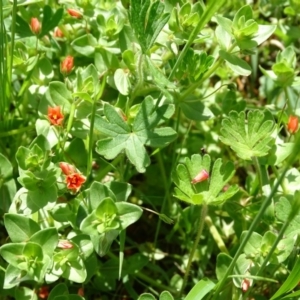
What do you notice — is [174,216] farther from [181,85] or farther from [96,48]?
[96,48]

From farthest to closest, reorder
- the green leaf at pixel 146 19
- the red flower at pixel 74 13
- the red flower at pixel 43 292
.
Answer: the red flower at pixel 74 13 → the red flower at pixel 43 292 → the green leaf at pixel 146 19

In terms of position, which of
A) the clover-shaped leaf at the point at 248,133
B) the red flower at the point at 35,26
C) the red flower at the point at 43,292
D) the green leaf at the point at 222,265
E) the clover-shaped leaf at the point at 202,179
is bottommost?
the red flower at the point at 43,292

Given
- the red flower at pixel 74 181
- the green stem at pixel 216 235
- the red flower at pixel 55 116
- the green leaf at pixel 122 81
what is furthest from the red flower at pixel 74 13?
the green stem at pixel 216 235

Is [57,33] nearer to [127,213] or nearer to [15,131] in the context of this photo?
[15,131]

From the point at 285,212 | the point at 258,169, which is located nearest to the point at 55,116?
the point at 258,169

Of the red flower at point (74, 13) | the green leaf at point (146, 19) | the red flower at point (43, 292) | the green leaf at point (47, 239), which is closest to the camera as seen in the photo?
the green leaf at point (146, 19)

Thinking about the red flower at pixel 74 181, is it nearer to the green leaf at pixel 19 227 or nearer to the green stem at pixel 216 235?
the green leaf at pixel 19 227

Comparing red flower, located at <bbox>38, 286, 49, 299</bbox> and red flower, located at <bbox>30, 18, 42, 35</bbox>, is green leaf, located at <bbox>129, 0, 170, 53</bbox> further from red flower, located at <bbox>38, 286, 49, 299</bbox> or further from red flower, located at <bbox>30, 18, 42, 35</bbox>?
red flower, located at <bbox>38, 286, 49, 299</bbox>
